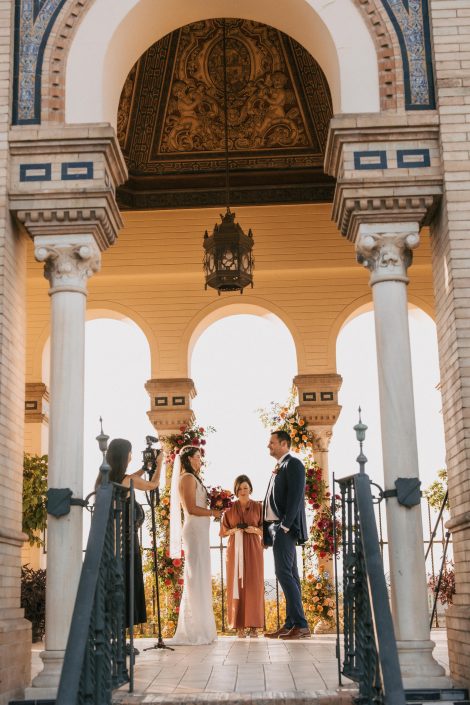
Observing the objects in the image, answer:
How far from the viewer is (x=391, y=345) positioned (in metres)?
7.45

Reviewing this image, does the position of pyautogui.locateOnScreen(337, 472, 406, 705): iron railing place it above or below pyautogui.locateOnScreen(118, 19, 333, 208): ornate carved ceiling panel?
below

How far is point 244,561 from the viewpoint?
10.8 m

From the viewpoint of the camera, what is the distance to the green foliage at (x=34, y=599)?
11.7 metres

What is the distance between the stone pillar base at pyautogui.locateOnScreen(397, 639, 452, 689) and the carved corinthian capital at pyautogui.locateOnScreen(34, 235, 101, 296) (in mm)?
3467

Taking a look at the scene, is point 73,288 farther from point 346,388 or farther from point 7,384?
point 346,388

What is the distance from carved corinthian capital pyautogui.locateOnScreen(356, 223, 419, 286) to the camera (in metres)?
7.57

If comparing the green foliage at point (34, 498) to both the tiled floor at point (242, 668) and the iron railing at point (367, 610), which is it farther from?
the iron railing at point (367, 610)

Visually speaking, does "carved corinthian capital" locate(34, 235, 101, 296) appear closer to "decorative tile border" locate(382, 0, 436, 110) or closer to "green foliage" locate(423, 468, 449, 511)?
"decorative tile border" locate(382, 0, 436, 110)

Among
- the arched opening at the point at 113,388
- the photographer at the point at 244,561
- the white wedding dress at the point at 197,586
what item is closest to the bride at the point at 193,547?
the white wedding dress at the point at 197,586

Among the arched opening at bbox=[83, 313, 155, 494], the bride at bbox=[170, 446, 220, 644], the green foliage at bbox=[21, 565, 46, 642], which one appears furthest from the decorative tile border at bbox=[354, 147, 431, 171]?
the arched opening at bbox=[83, 313, 155, 494]

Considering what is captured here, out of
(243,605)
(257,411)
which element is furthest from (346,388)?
(243,605)

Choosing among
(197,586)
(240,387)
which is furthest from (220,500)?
(240,387)

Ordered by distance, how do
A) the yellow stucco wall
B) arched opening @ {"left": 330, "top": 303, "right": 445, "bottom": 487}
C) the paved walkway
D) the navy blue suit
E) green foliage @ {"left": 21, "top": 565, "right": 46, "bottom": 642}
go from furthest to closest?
arched opening @ {"left": 330, "top": 303, "right": 445, "bottom": 487} → the yellow stucco wall → green foliage @ {"left": 21, "top": 565, "right": 46, "bottom": 642} → the navy blue suit → the paved walkway

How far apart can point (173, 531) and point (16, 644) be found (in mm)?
3426
